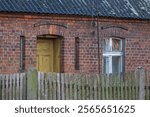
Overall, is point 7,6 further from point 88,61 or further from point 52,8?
point 88,61

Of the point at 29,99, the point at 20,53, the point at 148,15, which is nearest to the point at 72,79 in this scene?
the point at 29,99

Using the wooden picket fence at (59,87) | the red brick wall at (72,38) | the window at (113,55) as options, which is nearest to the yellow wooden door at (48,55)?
the red brick wall at (72,38)

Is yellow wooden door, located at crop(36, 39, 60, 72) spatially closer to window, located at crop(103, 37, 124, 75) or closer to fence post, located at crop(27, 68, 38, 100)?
window, located at crop(103, 37, 124, 75)

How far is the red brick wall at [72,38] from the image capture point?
49.1 feet

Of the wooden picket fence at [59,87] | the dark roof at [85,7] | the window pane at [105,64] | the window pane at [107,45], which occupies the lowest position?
the wooden picket fence at [59,87]

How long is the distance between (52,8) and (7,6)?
1.55 meters

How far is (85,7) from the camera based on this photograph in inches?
647

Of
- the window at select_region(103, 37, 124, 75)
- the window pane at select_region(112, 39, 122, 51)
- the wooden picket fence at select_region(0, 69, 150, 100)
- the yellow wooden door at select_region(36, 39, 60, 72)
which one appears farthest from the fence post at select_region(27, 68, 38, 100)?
the window pane at select_region(112, 39, 122, 51)

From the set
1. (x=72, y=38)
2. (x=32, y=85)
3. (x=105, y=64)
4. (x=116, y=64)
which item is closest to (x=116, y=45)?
(x=116, y=64)

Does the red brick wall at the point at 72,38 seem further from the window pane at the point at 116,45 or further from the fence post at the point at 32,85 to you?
the fence post at the point at 32,85

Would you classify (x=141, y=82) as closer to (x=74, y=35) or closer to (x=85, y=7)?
(x=74, y=35)

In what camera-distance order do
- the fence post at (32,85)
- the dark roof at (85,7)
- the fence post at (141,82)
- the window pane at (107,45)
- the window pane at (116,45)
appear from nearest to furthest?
the fence post at (32,85)
the fence post at (141,82)
the dark roof at (85,7)
the window pane at (107,45)
the window pane at (116,45)

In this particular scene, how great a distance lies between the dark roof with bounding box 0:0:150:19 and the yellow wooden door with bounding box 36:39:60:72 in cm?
105

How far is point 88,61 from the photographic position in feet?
53.7
